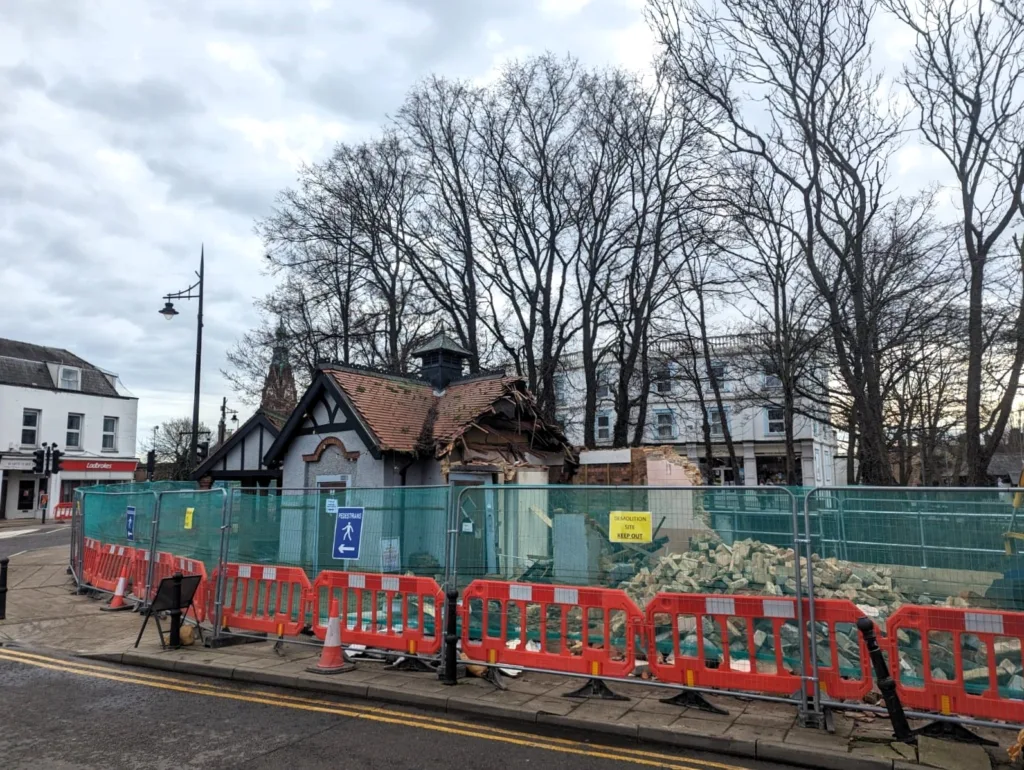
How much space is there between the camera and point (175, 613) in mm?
8867

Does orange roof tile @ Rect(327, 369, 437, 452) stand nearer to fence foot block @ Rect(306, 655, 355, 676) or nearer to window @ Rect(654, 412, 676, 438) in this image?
fence foot block @ Rect(306, 655, 355, 676)

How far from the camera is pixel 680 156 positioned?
25734 millimetres

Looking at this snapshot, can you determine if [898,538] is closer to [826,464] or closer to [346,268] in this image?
[346,268]

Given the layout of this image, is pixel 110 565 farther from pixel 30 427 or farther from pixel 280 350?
pixel 30 427

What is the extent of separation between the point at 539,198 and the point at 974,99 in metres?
14.6

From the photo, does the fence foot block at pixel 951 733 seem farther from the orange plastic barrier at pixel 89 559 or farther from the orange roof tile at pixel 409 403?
the orange plastic barrier at pixel 89 559

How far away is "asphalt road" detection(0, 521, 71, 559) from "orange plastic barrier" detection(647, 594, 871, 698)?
20.8 metres

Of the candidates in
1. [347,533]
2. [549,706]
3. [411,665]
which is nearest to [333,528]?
[347,533]

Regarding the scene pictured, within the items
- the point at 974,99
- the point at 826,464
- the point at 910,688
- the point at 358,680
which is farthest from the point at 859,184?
the point at 826,464

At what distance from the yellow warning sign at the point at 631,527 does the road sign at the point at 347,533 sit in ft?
11.1

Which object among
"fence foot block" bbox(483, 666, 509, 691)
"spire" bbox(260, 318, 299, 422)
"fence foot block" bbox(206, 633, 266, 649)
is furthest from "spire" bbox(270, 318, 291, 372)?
"fence foot block" bbox(483, 666, 509, 691)

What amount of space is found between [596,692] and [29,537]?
91.6 feet

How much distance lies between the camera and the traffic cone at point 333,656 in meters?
7.67

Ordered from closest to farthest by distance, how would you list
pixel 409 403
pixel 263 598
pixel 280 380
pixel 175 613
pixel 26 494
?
pixel 175 613, pixel 263 598, pixel 409 403, pixel 280 380, pixel 26 494
